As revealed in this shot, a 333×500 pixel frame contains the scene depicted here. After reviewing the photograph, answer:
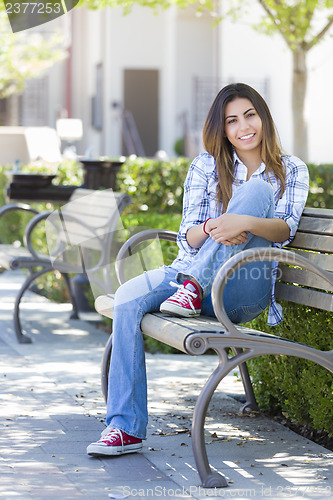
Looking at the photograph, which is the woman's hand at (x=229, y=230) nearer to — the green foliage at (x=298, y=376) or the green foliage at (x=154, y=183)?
the green foliage at (x=298, y=376)

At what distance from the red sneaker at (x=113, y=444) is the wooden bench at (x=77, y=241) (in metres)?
2.18

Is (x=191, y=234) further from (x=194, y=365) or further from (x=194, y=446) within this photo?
(x=194, y=365)

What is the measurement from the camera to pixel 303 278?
3.61m

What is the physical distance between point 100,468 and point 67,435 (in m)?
0.46

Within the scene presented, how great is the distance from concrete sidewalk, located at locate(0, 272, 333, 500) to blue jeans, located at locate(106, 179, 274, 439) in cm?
20

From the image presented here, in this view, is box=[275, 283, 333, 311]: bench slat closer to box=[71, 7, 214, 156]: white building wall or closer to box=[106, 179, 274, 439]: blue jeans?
box=[106, 179, 274, 439]: blue jeans

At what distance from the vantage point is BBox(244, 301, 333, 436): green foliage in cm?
363

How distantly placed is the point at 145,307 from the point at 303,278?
65 centimetres

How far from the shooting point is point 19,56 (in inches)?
859

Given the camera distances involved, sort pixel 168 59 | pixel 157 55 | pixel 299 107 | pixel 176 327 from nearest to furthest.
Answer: pixel 176 327, pixel 299 107, pixel 168 59, pixel 157 55

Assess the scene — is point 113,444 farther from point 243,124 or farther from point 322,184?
point 322,184

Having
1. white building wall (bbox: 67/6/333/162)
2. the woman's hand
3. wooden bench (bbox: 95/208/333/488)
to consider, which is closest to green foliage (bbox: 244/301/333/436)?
wooden bench (bbox: 95/208/333/488)

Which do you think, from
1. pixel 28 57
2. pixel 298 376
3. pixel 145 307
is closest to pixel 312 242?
pixel 298 376

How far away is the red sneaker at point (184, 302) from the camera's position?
346cm
